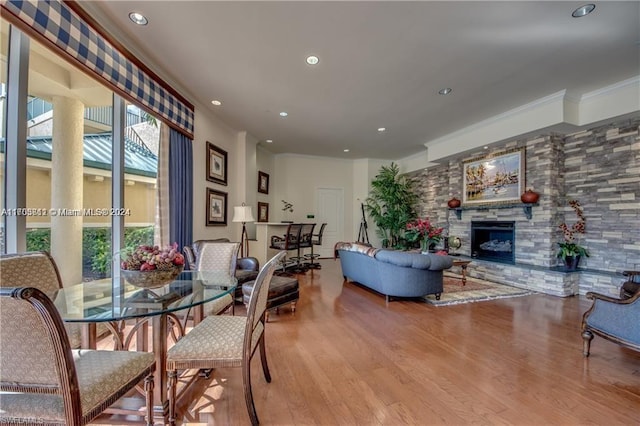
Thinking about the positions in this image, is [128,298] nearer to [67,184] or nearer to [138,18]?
[67,184]

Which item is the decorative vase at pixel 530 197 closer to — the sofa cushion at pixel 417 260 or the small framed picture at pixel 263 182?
the sofa cushion at pixel 417 260

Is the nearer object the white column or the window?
the window

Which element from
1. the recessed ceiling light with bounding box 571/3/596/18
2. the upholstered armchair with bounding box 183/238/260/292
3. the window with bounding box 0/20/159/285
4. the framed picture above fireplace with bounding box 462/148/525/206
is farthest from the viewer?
the framed picture above fireplace with bounding box 462/148/525/206

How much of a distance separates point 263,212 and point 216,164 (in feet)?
7.31

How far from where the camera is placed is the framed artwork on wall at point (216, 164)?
4492 millimetres

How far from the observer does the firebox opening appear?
5.09m

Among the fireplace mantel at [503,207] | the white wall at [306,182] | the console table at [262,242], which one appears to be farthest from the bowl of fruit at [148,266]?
the white wall at [306,182]

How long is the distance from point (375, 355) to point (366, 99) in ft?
11.3

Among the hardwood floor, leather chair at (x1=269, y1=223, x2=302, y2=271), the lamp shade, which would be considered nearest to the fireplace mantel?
the hardwood floor

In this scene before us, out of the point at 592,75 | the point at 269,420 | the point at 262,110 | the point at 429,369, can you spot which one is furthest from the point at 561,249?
the point at 262,110

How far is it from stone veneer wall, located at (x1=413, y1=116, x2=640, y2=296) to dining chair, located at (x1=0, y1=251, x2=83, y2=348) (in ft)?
18.9

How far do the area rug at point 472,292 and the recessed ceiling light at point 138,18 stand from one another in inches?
177

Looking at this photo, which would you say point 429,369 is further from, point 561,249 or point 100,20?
point 100,20

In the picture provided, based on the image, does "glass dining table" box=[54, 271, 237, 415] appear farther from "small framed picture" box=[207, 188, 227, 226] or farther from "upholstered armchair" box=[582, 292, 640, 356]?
"upholstered armchair" box=[582, 292, 640, 356]
